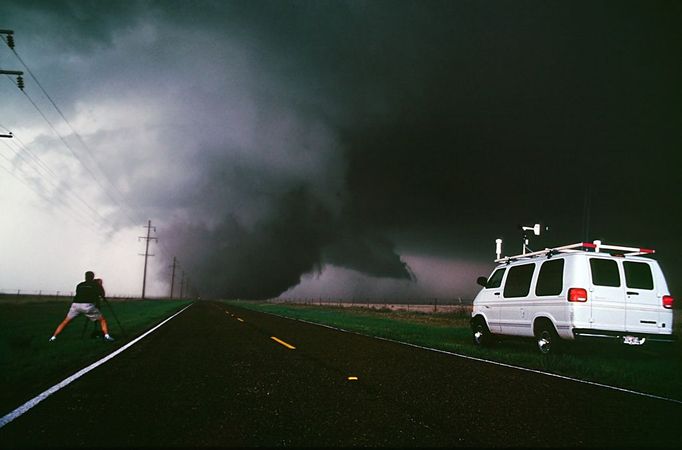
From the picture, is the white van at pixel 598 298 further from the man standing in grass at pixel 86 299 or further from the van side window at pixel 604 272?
the man standing in grass at pixel 86 299

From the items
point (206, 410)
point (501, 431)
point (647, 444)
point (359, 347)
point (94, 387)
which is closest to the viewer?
point (647, 444)

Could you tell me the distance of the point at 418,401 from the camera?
535cm

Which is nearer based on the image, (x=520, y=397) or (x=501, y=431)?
(x=501, y=431)

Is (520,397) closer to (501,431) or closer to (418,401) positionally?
(418,401)

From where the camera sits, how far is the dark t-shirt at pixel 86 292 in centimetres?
1159

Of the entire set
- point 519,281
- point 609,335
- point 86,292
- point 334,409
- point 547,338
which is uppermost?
point 519,281

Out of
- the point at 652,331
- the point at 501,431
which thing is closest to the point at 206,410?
the point at 501,431

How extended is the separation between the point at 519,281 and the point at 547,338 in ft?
5.27

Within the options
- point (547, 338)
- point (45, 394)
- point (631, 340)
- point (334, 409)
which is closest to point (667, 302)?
point (631, 340)

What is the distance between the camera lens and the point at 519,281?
36.8ft

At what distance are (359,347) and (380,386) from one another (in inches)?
199

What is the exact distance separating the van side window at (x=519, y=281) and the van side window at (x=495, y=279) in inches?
15.6

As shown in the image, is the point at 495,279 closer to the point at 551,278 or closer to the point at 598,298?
the point at 551,278

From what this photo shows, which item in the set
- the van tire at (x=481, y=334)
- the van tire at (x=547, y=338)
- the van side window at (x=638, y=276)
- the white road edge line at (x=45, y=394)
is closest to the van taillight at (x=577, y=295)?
the van tire at (x=547, y=338)
